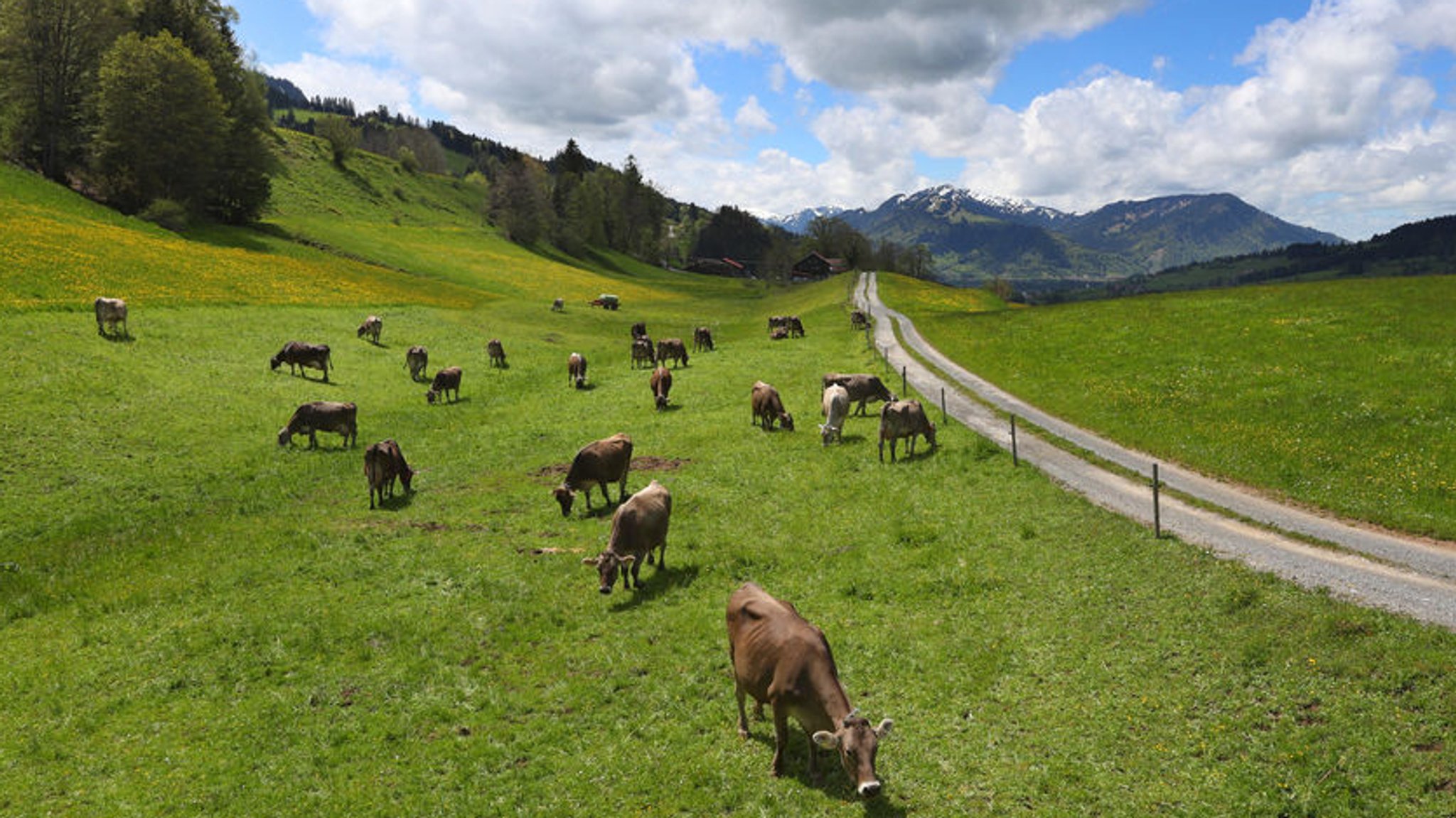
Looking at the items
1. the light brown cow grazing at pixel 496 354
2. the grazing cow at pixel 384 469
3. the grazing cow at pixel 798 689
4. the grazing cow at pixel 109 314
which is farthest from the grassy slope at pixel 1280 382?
the grazing cow at pixel 109 314

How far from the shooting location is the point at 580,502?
2461cm

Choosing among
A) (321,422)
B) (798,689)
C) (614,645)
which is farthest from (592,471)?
(321,422)

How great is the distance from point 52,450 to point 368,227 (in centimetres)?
9019

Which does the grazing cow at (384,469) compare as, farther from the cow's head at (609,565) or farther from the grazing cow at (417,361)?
the grazing cow at (417,361)

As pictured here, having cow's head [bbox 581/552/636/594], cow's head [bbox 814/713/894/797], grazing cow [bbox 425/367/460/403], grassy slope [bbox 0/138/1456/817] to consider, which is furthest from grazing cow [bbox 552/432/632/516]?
grazing cow [bbox 425/367/460/403]

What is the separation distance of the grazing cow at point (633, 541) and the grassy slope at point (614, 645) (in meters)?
0.64

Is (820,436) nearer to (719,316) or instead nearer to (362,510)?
(362,510)

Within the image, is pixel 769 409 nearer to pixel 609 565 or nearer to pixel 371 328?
pixel 609 565

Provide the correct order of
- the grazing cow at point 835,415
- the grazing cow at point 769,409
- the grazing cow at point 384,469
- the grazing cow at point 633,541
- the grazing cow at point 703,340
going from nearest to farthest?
the grazing cow at point 633,541, the grazing cow at point 384,469, the grazing cow at point 835,415, the grazing cow at point 769,409, the grazing cow at point 703,340

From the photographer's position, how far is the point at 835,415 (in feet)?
99.5

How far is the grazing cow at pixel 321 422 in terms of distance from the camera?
3034 cm

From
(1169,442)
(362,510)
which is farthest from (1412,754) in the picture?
(362,510)

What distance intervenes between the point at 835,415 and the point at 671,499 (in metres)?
11.0

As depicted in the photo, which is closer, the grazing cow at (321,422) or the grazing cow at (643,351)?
the grazing cow at (321,422)
